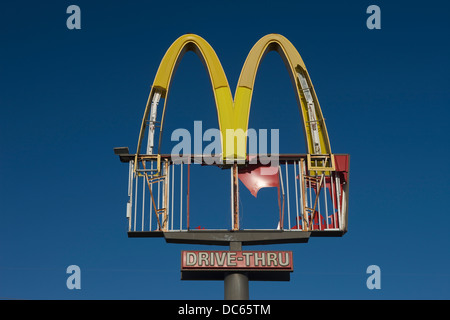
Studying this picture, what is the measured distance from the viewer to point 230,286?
21.5 meters

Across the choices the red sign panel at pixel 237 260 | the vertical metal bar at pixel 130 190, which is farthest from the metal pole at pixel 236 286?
the vertical metal bar at pixel 130 190

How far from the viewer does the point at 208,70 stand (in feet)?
78.8

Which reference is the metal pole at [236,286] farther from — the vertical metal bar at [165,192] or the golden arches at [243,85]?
the golden arches at [243,85]

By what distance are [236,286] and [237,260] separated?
0.91 m

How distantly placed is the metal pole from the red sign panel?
324mm

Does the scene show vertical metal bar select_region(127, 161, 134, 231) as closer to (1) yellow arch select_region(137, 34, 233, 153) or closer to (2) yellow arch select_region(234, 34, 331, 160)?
(1) yellow arch select_region(137, 34, 233, 153)

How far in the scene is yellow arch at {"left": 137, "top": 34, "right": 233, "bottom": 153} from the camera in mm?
23375

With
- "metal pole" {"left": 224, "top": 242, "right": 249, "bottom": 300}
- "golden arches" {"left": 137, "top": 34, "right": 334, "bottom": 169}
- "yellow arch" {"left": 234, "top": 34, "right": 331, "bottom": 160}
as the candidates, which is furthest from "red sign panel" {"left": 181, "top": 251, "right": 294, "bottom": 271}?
"yellow arch" {"left": 234, "top": 34, "right": 331, "bottom": 160}

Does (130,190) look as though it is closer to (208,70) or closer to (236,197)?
(236,197)

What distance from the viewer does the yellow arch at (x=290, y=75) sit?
23562 mm

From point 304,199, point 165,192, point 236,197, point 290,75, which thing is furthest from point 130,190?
point 290,75

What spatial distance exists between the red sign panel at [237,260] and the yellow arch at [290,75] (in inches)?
187
